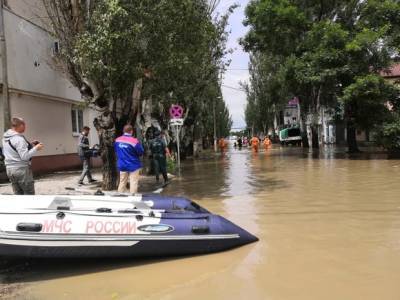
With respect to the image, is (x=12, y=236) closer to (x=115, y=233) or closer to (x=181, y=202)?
(x=115, y=233)

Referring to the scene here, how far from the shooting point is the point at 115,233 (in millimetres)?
6574

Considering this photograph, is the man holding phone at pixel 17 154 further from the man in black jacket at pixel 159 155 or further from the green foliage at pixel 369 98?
the green foliage at pixel 369 98

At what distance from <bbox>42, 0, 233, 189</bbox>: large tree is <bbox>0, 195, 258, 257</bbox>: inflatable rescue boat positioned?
5191mm

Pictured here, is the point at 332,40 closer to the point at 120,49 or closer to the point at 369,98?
the point at 369,98

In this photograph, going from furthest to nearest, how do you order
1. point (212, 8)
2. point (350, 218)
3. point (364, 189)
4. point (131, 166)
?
point (212, 8) < point (364, 189) < point (131, 166) < point (350, 218)

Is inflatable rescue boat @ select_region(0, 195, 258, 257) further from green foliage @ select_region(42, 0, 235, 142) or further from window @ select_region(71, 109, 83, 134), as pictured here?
window @ select_region(71, 109, 83, 134)

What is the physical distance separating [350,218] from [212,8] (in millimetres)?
19183

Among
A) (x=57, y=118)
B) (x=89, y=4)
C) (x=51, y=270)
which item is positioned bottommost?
(x=51, y=270)

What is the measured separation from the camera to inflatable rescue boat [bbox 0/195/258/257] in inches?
247

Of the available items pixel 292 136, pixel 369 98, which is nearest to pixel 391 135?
pixel 369 98

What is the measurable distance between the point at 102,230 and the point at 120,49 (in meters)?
6.41

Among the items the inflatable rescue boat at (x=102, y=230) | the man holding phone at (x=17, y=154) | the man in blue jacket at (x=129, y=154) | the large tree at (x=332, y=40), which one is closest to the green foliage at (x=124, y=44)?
the man in blue jacket at (x=129, y=154)

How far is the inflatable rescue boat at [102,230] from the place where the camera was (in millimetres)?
6266

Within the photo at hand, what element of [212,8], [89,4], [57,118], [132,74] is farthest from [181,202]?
[212,8]
